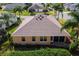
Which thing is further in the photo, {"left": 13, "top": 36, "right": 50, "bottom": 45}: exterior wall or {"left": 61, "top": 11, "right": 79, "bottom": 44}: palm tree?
{"left": 13, "top": 36, "right": 50, "bottom": 45}: exterior wall

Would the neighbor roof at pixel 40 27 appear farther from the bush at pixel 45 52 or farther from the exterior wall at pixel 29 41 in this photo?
the bush at pixel 45 52

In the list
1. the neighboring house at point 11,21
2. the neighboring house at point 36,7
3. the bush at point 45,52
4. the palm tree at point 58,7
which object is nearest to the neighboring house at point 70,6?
the palm tree at point 58,7

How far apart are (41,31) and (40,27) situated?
63mm

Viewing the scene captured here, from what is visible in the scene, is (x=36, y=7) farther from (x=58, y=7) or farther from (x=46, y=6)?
(x=58, y=7)

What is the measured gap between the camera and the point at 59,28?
5172mm

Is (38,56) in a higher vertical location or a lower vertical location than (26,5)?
lower

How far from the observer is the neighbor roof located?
5.16 meters

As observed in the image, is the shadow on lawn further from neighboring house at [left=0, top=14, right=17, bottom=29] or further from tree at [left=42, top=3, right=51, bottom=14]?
tree at [left=42, top=3, right=51, bottom=14]

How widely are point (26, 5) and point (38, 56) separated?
0.79 meters

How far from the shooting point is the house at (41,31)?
16.9ft

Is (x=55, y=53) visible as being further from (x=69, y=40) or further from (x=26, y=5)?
(x=26, y=5)

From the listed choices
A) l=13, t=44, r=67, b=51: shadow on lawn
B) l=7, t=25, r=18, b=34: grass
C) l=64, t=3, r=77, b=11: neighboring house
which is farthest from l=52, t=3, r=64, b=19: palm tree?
l=7, t=25, r=18, b=34: grass

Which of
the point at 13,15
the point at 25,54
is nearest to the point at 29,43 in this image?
the point at 25,54

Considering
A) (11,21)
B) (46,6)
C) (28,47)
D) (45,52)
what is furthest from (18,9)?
(45,52)
